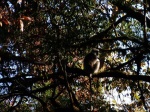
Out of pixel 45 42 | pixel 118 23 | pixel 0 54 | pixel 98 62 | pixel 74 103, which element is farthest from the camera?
pixel 98 62

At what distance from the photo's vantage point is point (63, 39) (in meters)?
6.24

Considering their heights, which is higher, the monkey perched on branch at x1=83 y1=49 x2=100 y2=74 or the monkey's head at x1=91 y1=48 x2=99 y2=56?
the monkey's head at x1=91 y1=48 x2=99 y2=56

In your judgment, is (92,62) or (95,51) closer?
(95,51)

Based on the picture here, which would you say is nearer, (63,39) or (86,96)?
(63,39)

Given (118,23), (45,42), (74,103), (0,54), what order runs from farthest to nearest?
(118,23)
(45,42)
(74,103)
(0,54)

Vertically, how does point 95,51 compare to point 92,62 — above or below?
above

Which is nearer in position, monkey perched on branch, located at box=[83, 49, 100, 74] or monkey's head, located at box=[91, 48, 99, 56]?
monkey's head, located at box=[91, 48, 99, 56]

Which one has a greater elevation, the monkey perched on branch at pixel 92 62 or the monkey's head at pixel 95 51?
the monkey's head at pixel 95 51

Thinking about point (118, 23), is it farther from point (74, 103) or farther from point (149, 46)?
point (74, 103)

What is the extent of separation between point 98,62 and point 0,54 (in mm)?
4156

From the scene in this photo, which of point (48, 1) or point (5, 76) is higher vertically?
point (48, 1)

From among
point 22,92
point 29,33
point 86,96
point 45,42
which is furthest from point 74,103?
point 86,96

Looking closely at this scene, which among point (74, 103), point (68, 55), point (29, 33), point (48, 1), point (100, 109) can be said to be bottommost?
point (100, 109)

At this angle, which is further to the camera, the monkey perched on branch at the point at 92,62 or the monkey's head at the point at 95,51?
the monkey perched on branch at the point at 92,62
